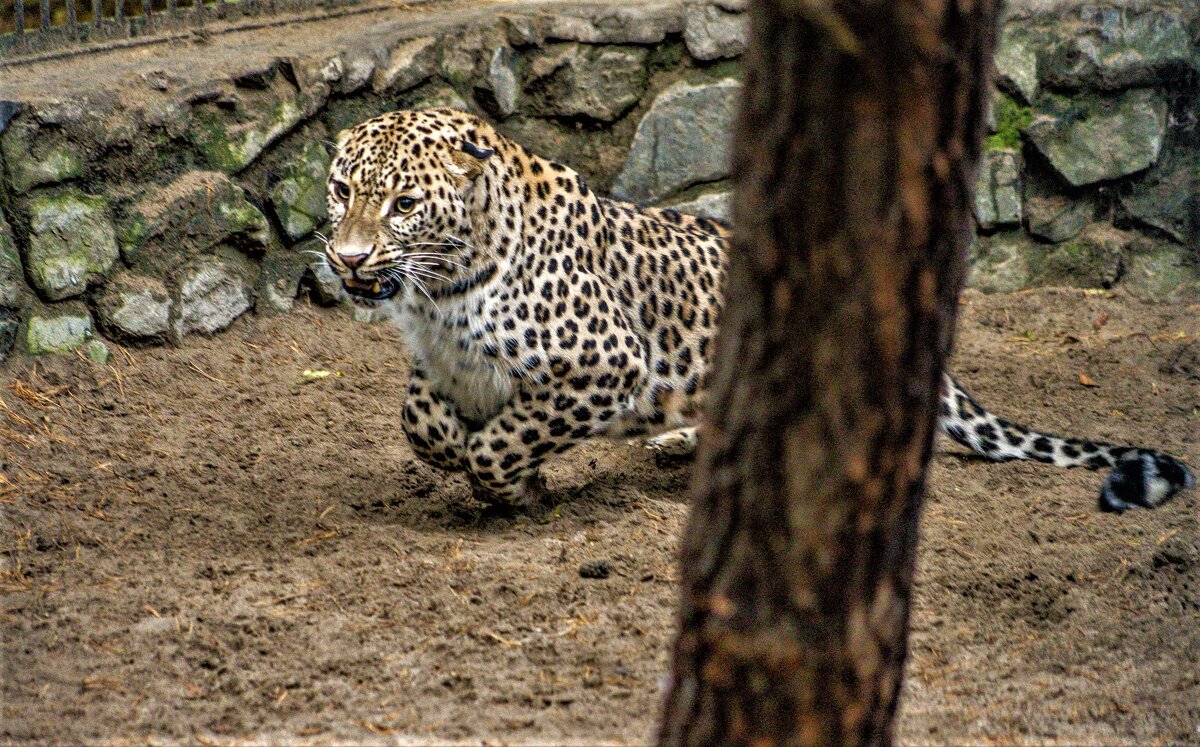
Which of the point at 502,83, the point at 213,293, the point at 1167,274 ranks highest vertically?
the point at 502,83

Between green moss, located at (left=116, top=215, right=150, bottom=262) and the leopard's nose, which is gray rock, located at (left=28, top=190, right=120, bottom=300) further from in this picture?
the leopard's nose

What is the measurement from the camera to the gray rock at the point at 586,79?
827 centimetres

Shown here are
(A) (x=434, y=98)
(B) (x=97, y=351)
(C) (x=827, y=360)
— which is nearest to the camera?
(C) (x=827, y=360)

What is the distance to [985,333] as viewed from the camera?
8.32 metres

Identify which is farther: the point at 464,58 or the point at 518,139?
the point at 518,139

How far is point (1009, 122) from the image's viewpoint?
342 inches

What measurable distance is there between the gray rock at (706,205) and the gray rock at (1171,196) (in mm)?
2660

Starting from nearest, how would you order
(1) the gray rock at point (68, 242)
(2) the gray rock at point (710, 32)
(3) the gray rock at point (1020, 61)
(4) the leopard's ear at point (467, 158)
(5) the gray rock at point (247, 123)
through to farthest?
(4) the leopard's ear at point (467, 158) < (1) the gray rock at point (68, 242) < (5) the gray rock at point (247, 123) < (2) the gray rock at point (710, 32) < (3) the gray rock at point (1020, 61)

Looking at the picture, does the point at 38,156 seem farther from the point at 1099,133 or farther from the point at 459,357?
the point at 1099,133

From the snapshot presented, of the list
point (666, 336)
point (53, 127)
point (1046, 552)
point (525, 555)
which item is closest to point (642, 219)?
point (666, 336)

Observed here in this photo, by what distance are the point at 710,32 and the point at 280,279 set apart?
3184mm

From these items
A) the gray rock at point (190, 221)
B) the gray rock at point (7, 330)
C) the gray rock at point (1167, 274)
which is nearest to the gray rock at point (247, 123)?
the gray rock at point (190, 221)

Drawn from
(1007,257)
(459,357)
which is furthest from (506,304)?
(1007,257)

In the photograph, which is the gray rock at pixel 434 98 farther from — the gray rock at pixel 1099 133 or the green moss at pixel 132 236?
the gray rock at pixel 1099 133
